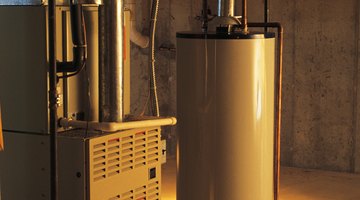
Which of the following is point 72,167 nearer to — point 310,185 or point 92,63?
point 92,63

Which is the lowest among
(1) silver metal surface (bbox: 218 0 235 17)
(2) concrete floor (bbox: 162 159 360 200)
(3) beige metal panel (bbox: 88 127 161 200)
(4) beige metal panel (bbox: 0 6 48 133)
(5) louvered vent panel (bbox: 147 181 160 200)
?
(2) concrete floor (bbox: 162 159 360 200)

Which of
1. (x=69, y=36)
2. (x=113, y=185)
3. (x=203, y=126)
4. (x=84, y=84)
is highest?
(x=69, y=36)

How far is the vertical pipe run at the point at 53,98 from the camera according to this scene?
2.52 metres

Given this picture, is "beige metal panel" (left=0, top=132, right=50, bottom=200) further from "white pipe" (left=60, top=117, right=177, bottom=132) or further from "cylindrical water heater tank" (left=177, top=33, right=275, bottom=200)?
"cylindrical water heater tank" (left=177, top=33, right=275, bottom=200)

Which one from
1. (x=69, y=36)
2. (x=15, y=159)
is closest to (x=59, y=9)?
(x=69, y=36)

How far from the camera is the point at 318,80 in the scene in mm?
5605

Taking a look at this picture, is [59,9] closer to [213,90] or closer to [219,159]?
[213,90]

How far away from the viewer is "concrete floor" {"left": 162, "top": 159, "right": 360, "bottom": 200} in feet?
15.9

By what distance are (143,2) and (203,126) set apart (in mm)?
2782

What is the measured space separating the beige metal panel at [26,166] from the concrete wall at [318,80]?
3024 mm

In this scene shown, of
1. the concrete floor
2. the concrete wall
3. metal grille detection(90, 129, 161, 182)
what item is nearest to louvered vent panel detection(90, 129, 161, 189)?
metal grille detection(90, 129, 161, 182)

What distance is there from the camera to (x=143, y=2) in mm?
5629

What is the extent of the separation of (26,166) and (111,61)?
1.66 feet

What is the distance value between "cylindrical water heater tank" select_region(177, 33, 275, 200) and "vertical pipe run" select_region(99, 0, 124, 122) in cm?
38
